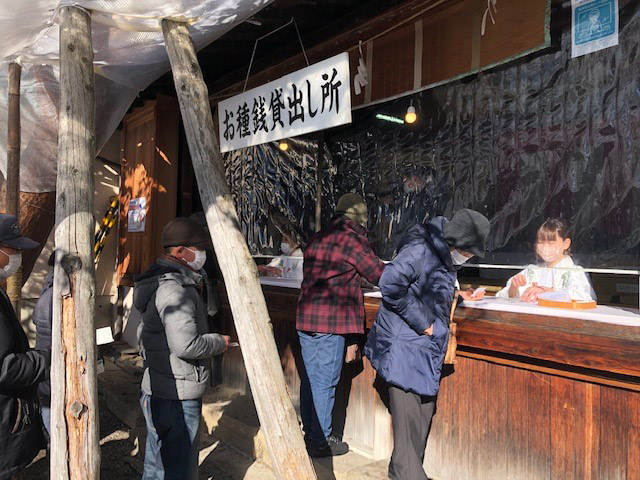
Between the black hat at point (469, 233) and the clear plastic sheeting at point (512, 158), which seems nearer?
the black hat at point (469, 233)

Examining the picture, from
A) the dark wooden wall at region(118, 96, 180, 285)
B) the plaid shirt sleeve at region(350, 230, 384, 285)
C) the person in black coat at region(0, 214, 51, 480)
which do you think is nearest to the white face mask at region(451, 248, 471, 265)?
the plaid shirt sleeve at region(350, 230, 384, 285)

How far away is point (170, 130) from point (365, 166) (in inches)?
142

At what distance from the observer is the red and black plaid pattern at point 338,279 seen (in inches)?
170

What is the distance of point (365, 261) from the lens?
4.26 metres

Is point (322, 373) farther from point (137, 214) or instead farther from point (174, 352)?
point (137, 214)

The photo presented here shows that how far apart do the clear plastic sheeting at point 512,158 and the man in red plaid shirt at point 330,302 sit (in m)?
1.76

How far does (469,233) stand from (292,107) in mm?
2211

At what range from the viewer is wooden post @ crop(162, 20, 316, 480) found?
3.06 meters

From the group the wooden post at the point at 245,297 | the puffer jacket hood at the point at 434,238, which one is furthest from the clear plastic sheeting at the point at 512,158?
the wooden post at the point at 245,297

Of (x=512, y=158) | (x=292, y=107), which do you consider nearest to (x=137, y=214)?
(x=292, y=107)

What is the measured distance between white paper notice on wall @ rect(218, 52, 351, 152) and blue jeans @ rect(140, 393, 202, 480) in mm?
2562

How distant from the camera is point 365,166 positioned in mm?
6770

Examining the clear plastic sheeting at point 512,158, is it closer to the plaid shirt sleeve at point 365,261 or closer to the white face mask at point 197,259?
the plaid shirt sleeve at point 365,261

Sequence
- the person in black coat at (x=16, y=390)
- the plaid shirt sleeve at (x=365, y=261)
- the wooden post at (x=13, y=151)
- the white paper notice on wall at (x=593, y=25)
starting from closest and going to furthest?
the person in black coat at (x=16, y=390) < the white paper notice on wall at (x=593, y=25) < the plaid shirt sleeve at (x=365, y=261) < the wooden post at (x=13, y=151)
